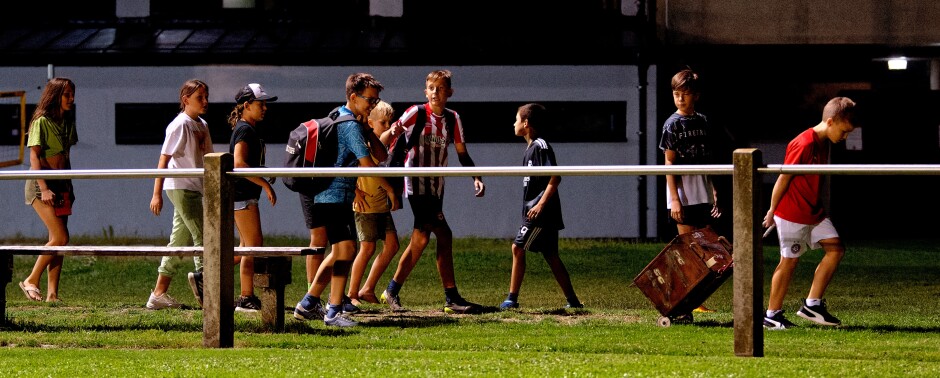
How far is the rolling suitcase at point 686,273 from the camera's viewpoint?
794cm

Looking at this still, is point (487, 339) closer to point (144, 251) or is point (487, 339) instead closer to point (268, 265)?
point (268, 265)

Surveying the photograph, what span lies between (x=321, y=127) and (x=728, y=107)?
12.5 metres

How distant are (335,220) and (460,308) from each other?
4.34 feet

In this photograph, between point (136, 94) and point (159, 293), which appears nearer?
point (159, 293)

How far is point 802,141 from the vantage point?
8.05 meters

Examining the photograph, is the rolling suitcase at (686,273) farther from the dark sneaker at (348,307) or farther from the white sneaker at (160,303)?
the white sneaker at (160,303)

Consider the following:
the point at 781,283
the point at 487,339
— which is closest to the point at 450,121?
the point at 487,339

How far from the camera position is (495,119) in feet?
64.9

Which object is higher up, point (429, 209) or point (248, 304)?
point (429, 209)

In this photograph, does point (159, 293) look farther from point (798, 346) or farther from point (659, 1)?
point (659, 1)

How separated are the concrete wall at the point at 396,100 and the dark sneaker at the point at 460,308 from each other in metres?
10.2

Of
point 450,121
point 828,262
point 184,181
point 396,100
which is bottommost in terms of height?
point 828,262

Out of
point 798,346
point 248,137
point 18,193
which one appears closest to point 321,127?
point 248,137

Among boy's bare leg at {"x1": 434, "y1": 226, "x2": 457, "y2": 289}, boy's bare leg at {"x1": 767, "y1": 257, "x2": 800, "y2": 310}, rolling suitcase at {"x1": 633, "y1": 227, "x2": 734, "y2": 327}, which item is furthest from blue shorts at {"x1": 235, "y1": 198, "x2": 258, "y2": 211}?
boy's bare leg at {"x1": 767, "y1": 257, "x2": 800, "y2": 310}
